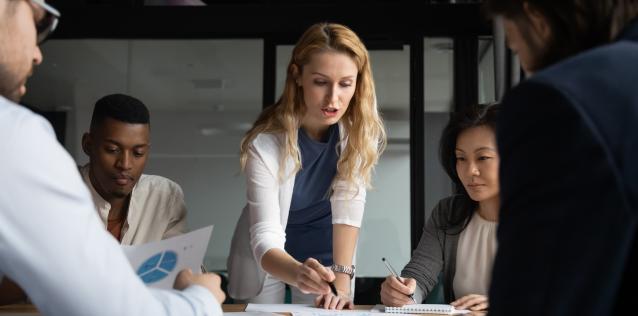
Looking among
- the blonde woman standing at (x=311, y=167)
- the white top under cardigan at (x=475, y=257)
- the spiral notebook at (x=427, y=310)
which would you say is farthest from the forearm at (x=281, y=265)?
the white top under cardigan at (x=475, y=257)

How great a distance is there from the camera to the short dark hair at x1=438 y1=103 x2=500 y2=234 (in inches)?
94.8

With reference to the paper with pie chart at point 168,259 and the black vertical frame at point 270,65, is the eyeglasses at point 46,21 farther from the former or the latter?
the black vertical frame at point 270,65

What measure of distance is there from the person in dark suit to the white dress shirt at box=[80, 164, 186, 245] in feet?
6.06

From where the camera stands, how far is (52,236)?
861 millimetres

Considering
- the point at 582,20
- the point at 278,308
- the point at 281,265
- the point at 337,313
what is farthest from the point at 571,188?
the point at 281,265

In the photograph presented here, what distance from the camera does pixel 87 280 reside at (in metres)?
0.89

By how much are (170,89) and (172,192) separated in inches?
76.6

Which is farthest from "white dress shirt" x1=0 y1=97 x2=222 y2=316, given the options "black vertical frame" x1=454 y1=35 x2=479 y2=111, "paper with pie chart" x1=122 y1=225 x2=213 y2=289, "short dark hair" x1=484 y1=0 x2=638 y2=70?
"black vertical frame" x1=454 y1=35 x2=479 y2=111

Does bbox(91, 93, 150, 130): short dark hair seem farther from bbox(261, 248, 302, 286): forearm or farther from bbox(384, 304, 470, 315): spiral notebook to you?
bbox(384, 304, 470, 315): spiral notebook

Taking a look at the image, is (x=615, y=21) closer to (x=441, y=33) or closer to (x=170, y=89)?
(x=441, y=33)

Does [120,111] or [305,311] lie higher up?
[120,111]

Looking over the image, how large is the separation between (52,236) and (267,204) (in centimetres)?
132

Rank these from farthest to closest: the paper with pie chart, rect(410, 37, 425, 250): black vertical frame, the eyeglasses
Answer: rect(410, 37, 425, 250): black vertical frame
the paper with pie chart
the eyeglasses

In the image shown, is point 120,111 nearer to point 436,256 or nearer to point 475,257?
point 436,256
